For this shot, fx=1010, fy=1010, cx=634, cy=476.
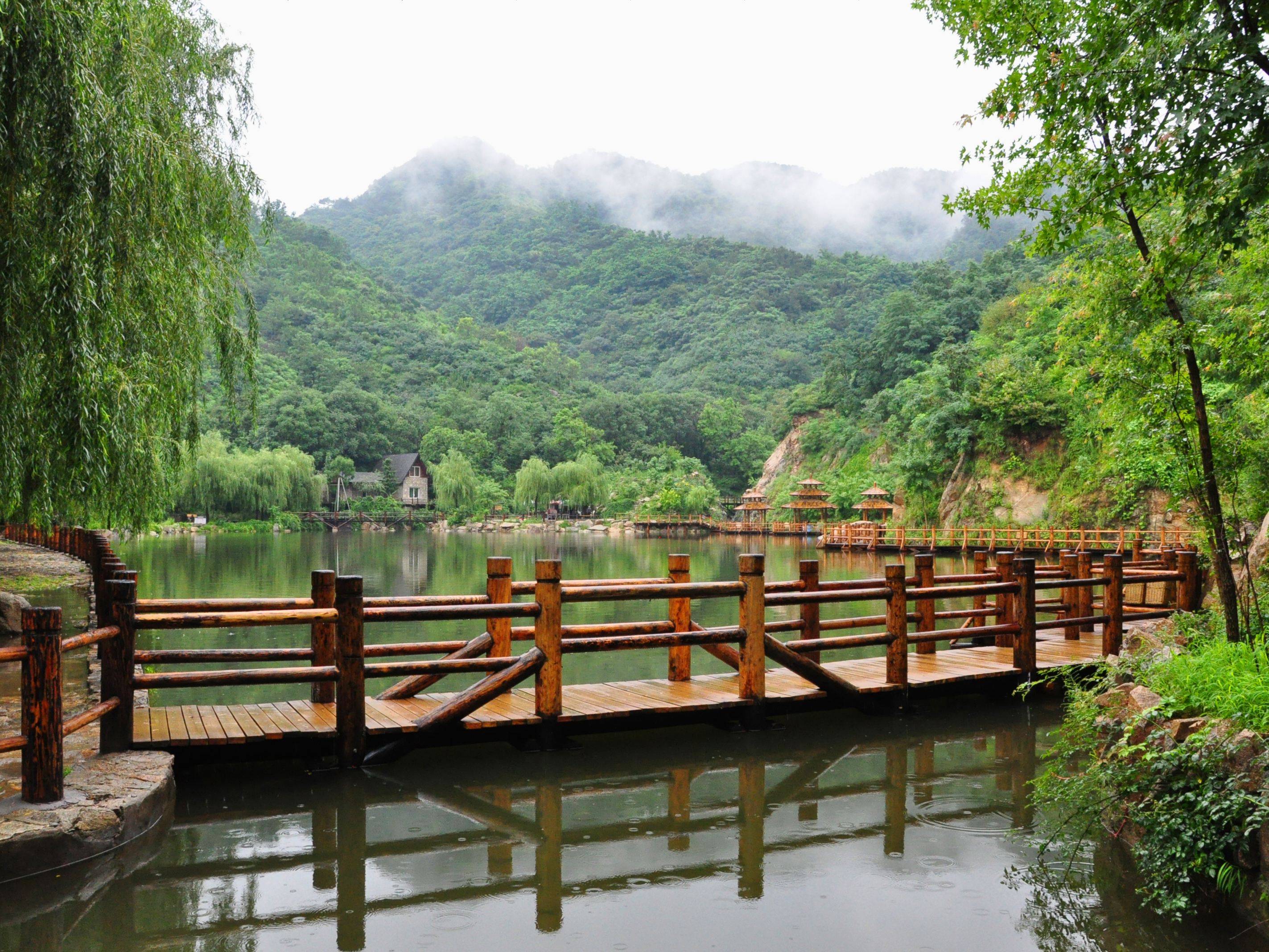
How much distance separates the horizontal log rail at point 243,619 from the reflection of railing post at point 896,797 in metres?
3.26

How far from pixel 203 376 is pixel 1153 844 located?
11.3 metres

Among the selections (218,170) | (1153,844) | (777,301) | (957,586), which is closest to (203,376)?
(218,170)

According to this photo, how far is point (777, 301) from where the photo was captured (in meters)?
109

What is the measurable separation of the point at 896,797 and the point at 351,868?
3.11 m

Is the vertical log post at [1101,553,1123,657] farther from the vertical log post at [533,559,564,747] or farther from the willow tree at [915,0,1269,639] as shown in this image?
the vertical log post at [533,559,564,747]

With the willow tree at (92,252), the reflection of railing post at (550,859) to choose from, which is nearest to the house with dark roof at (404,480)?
the willow tree at (92,252)

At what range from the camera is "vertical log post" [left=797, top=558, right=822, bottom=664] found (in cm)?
793

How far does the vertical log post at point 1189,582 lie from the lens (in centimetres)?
991

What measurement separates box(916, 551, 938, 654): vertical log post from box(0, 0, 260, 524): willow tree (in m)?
6.25

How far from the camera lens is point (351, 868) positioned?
4.71 meters

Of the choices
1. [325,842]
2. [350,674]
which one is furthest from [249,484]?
[325,842]

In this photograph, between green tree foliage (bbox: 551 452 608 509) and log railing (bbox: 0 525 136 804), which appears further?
green tree foliage (bbox: 551 452 608 509)

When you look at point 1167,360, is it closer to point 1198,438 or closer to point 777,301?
point 1198,438

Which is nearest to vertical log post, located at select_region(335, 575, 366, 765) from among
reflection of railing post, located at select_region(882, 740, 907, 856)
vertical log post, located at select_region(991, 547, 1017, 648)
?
reflection of railing post, located at select_region(882, 740, 907, 856)
